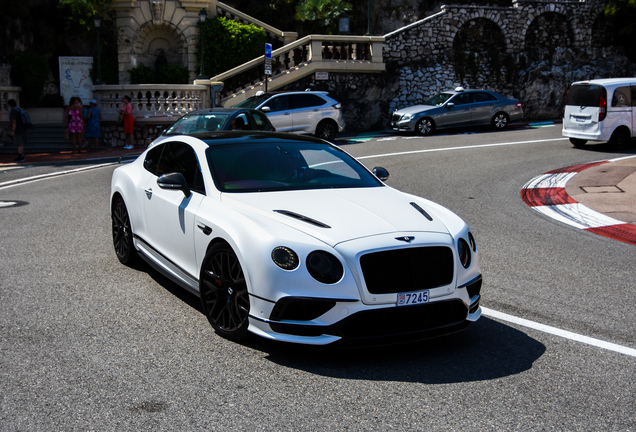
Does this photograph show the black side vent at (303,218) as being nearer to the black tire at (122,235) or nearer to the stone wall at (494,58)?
the black tire at (122,235)

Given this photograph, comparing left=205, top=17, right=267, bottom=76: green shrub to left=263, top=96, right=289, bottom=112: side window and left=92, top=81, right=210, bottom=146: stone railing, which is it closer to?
left=92, top=81, right=210, bottom=146: stone railing

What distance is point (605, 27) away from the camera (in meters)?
34.4

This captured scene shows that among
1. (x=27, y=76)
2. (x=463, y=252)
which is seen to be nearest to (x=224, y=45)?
(x=27, y=76)

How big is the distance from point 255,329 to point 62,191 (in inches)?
399

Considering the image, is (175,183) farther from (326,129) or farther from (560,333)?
(326,129)

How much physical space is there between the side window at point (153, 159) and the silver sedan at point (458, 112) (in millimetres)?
18652

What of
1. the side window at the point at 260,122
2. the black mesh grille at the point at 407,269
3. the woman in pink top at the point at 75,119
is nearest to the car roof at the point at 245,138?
the black mesh grille at the point at 407,269

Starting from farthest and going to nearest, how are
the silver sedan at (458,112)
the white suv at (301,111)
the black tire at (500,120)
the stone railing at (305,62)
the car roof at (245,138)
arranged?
the stone railing at (305,62)
the black tire at (500,120)
the silver sedan at (458,112)
the white suv at (301,111)
the car roof at (245,138)

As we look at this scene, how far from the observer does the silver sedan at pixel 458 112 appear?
25516 millimetres

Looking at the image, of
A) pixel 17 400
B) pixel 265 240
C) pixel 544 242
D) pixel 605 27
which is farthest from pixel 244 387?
pixel 605 27

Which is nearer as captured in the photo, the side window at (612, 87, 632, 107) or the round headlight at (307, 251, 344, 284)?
the round headlight at (307, 251, 344, 284)

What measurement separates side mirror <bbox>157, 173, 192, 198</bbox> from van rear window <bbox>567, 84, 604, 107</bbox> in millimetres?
15942

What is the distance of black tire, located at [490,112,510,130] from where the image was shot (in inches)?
1058

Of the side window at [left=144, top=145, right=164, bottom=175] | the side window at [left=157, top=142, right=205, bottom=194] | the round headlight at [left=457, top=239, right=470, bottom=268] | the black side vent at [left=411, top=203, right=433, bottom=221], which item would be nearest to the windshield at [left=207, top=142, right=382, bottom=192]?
the side window at [left=157, top=142, right=205, bottom=194]
